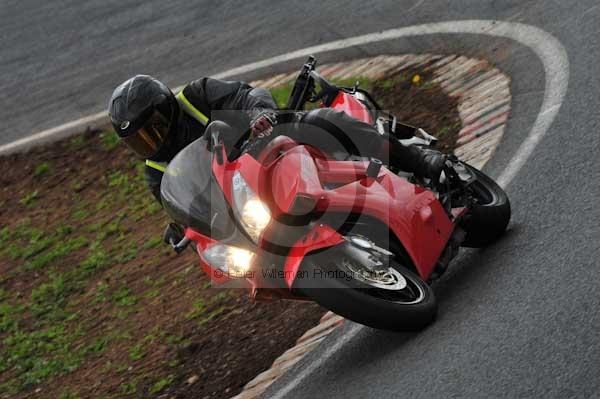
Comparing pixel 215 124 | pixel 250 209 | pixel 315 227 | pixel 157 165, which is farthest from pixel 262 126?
pixel 157 165

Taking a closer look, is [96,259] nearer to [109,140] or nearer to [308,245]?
[109,140]

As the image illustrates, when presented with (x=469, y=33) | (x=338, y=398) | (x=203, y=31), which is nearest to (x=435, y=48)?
(x=469, y=33)

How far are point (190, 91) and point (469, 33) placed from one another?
3788 mm

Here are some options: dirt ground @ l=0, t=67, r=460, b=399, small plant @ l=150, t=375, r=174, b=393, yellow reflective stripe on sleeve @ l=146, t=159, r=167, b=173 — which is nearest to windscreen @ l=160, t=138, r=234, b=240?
yellow reflective stripe on sleeve @ l=146, t=159, r=167, b=173

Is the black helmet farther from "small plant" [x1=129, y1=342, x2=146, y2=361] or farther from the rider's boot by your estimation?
"small plant" [x1=129, y1=342, x2=146, y2=361]

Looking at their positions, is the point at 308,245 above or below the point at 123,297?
above

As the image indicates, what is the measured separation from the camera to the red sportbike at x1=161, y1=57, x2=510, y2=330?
200 inches

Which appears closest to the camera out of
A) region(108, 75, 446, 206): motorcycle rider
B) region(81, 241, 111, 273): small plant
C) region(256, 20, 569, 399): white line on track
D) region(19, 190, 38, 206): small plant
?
region(108, 75, 446, 206): motorcycle rider

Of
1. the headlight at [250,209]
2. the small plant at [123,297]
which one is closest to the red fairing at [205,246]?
the headlight at [250,209]

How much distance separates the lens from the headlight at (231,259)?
529 centimetres

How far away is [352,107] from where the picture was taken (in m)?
6.44

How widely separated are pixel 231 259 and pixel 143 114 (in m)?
1.33

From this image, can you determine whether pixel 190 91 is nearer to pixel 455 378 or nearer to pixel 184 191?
pixel 184 191

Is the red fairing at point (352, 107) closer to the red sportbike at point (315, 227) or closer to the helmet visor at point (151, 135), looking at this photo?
the red sportbike at point (315, 227)
